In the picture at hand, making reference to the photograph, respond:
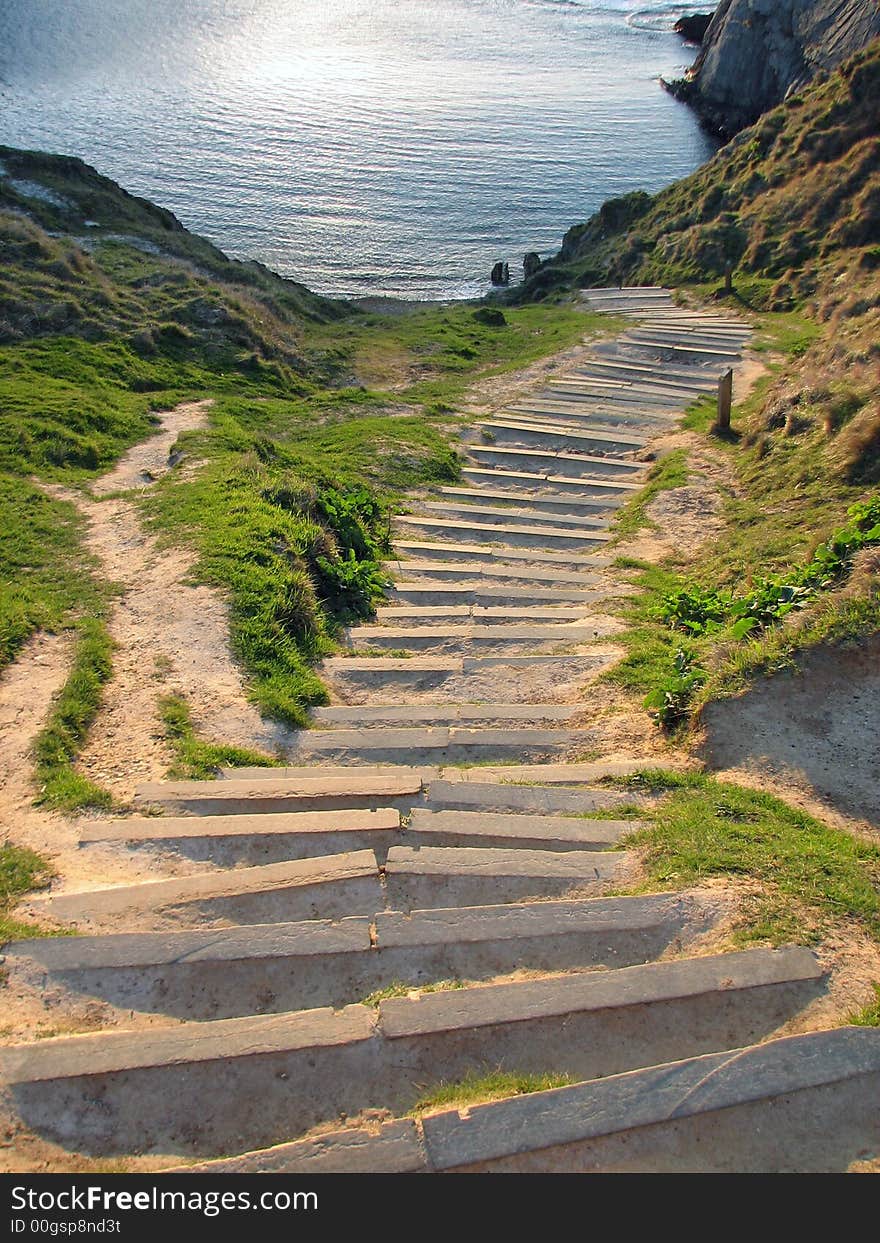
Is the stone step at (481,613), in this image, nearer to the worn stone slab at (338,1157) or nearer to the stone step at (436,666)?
the stone step at (436,666)

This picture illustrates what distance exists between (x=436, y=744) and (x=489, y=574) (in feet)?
15.1

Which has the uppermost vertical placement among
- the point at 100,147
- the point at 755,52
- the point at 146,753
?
the point at 755,52

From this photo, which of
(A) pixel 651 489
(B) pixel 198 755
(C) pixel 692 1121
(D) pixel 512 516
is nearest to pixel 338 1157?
(C) pixel 692 1121

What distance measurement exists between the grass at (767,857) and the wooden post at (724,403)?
1154 centimetres

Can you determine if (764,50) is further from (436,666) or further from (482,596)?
(436,666)

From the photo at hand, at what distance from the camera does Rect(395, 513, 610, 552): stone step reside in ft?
44.4

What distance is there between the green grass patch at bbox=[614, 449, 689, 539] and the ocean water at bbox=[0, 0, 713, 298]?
3037 centimetres

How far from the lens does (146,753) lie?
772 centimetres

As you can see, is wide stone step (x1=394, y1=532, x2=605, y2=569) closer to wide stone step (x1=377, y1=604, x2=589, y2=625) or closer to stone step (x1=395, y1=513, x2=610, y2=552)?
stone step (x1=395, y1=513, x2=610, y2=552)

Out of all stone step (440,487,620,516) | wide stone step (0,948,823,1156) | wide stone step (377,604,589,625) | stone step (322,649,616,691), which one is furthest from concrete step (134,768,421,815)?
stone step (440,487,620,516)

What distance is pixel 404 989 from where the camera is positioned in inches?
201

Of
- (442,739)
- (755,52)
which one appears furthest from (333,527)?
(755,52)

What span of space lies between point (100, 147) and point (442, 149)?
23.9 m

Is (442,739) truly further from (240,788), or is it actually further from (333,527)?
(333,527)
